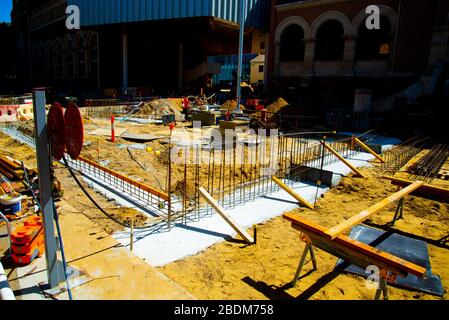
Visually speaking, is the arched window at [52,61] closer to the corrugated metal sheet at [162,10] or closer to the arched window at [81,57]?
the arched window at [81,57]

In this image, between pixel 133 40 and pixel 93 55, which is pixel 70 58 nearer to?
pixel 93 55

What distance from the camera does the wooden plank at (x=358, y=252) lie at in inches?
137

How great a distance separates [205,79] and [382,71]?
23.7 metres

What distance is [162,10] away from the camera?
32.7 m

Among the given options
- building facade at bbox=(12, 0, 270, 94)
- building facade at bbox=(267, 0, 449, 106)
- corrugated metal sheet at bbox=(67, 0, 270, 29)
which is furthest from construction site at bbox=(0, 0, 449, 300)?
building facade at bbox=(12, 0, 270, 94)

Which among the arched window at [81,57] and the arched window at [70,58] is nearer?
the arched window at [81,57]

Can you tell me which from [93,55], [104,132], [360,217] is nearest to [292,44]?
[104,132]

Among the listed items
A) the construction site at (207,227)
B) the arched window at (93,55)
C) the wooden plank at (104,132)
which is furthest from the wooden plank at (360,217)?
the arched window at (93,55)

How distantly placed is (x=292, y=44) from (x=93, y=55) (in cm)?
2963

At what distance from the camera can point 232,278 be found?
4520mm

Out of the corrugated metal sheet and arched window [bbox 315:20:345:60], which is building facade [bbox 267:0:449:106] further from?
the corrugated metal sheet

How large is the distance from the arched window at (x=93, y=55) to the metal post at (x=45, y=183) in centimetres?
4741

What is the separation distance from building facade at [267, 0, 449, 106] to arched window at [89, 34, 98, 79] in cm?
2630
